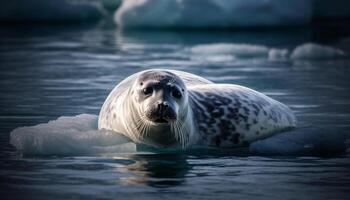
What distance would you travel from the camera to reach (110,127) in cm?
716

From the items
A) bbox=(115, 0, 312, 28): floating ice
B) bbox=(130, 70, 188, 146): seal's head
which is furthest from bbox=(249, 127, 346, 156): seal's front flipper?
bbox=(115, 0, 312, 28): floating ice

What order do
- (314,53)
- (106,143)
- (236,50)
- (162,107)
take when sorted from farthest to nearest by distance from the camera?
(236,50) → (314,53) → (106,143) → (162,107)

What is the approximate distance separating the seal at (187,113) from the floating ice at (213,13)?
1186 cm

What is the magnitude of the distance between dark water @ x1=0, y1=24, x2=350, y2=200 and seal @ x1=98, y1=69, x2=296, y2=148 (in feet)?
0.77

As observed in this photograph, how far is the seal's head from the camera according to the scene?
20.7ft

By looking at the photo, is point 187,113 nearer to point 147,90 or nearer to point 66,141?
point 147,90

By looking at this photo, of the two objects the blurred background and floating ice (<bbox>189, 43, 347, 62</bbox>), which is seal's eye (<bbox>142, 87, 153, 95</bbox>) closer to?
the blurred background

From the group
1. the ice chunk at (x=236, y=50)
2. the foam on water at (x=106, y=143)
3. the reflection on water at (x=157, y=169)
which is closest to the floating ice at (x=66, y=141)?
the foam on water at (x=106, y=143)

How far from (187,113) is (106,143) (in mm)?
A: 578

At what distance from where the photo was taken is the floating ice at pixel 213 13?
1984cm

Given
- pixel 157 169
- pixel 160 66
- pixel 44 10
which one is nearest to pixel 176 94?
pixel 157 169

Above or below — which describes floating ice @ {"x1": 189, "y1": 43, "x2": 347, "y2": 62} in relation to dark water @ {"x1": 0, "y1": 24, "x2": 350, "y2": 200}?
above

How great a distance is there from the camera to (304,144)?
6.88 meters

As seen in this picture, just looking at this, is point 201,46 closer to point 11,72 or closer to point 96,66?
point 96,66
